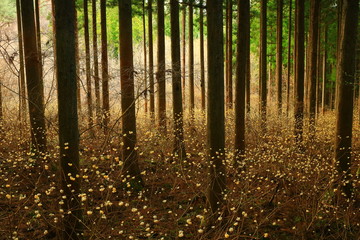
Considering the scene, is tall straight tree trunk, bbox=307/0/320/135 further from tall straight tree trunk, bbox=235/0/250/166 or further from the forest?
tall straight tree trunk, bbox=235/0/250/166

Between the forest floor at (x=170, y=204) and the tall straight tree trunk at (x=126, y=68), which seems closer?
the forest floor at (x=170, y=204)

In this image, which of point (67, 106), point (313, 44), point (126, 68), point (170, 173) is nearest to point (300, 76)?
point (313, 44)

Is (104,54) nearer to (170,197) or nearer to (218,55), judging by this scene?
(170,197)

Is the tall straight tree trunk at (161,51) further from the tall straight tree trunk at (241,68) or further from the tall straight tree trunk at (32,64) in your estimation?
the tall straight tree trunk at (32,64)

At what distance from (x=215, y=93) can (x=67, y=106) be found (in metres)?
2.34

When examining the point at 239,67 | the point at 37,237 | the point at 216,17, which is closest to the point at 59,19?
the point at 216,17

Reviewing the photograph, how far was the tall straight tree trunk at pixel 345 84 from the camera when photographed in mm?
6266

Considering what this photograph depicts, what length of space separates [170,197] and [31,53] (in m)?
5.02

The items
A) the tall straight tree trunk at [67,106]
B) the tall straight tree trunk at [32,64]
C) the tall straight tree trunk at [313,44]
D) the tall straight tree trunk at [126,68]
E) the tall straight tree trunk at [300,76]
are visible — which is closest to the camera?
the tall straight tree trunk at [67,106]

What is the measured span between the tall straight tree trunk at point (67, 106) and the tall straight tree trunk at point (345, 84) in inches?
205

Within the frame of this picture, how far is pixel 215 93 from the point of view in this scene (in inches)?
197

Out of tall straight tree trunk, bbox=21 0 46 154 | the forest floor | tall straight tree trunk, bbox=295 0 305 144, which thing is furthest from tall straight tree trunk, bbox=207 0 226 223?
tall straight tree trunk, bbox=295 0 305 144

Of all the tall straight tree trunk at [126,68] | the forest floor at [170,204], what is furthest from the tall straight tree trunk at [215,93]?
the tall straight tree trunk at [126,68]

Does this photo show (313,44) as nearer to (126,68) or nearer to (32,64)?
(126,68)
